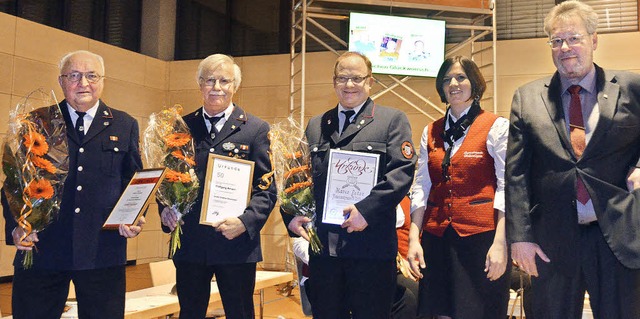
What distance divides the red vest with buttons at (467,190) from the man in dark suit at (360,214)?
161mm

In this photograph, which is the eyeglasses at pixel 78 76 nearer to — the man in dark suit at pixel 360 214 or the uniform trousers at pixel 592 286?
the man in dark suit at pixel 360 214

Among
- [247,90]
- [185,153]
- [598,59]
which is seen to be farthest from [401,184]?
[247,90]

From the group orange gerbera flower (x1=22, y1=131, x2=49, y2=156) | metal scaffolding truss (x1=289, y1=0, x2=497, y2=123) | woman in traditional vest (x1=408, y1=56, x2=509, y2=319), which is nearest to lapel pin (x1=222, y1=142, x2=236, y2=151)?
orange gerbera flower (x1=22, y1=131, x2=49, y2=156)

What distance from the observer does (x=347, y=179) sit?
2.40 metres

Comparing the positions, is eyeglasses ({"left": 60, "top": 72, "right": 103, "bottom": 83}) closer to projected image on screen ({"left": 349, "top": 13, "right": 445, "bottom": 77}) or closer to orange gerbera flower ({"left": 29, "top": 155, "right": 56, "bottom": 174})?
orange gerbera flower ({"left": 29, "top": 155, "right": 56, "bottom": 174})

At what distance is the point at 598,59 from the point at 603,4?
71cm

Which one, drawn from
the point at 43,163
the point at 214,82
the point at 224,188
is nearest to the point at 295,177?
the point at 224,188

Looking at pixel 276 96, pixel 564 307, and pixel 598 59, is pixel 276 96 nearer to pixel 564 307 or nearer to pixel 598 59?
pixel 598 59

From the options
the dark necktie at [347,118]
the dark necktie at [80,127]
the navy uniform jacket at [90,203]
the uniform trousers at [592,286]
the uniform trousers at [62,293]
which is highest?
the dark necktie at [347,118]

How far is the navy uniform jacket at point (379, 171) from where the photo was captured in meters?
2.34

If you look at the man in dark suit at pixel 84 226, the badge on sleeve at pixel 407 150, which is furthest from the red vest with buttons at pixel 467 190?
the man in dark suit at pixel 84 226

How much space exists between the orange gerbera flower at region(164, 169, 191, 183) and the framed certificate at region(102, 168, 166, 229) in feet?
0.24

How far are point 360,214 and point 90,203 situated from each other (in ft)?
3.50

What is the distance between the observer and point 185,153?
2.49 meters
